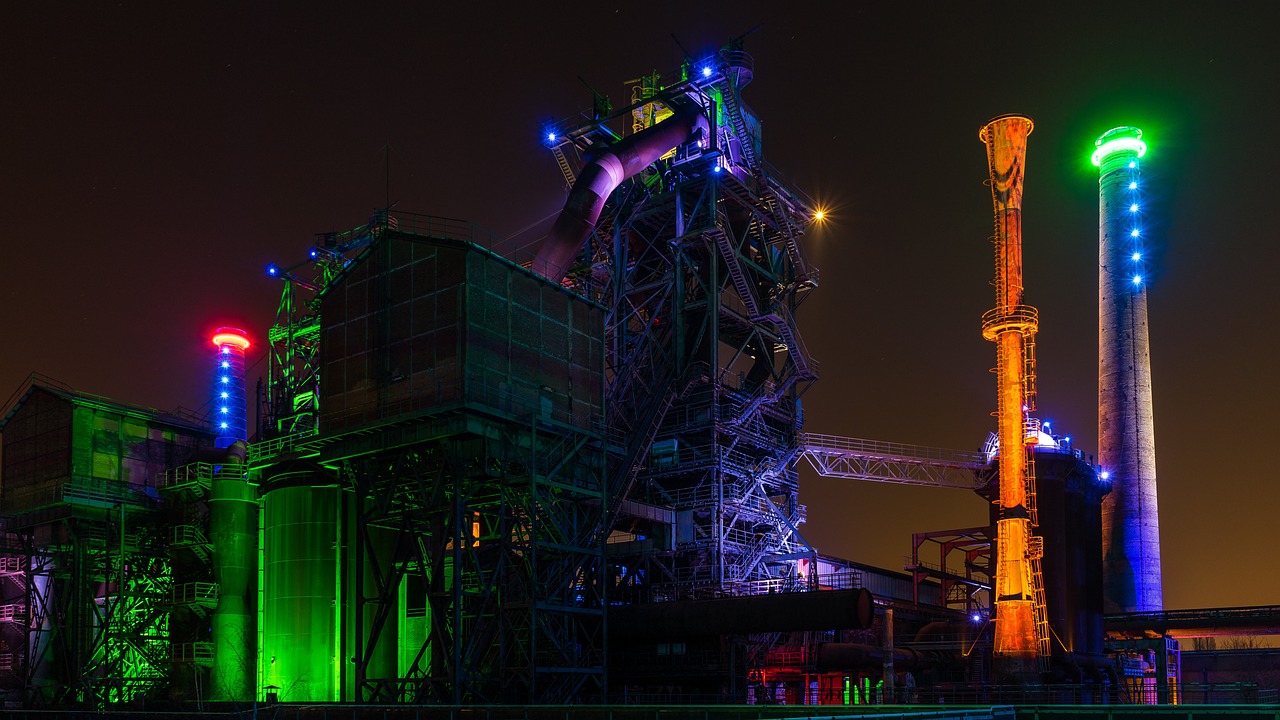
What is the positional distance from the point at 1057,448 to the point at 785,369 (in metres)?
16.1

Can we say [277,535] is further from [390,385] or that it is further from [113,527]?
[113,527]

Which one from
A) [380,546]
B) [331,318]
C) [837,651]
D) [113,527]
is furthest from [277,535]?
[837,651]

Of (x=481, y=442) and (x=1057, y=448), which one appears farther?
(x=1057, y=448)

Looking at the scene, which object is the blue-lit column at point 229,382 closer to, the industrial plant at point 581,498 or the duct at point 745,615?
the industrial plant at point 581,498

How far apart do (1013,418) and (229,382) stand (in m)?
49.5

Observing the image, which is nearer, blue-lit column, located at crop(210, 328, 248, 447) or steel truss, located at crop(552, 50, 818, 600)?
steel truss, located at crop(552, 50, 818, 600)

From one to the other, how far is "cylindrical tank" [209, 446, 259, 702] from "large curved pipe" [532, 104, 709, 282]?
18.2 metres

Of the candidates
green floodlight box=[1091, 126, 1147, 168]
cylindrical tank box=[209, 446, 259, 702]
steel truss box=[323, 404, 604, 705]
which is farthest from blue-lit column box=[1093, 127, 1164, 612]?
cylindrical tank box=[209, 446, 259, 702]

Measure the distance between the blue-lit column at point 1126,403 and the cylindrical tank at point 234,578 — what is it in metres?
55.9

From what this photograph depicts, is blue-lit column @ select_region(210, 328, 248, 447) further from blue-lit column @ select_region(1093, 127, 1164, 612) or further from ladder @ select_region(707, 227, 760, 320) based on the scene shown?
blue-lit column @ select_region(1093, 127, 1164, 612)

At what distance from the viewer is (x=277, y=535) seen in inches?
1924

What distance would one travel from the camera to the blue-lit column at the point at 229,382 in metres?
72.9

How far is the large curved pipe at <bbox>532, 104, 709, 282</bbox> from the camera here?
58219 mm

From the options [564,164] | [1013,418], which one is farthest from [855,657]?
[564,164]
